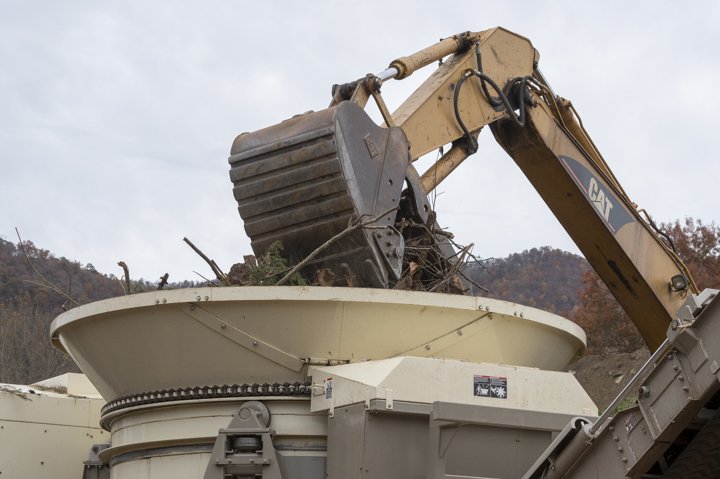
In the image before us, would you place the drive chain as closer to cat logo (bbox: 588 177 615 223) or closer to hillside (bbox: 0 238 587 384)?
cat logo (bbox: 588 177 615 223)

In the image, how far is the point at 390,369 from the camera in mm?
7121

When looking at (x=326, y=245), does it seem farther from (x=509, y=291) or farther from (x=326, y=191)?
(x=509, y=291)

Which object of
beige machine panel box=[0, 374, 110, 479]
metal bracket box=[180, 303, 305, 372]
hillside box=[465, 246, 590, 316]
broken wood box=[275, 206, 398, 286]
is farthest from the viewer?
hillside box=[465, 246, 590, 316]

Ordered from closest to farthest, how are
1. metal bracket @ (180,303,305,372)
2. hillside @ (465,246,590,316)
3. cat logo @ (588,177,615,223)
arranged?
metal bracket @ (180,303,305,372)
cat logo @ (588,177,615,223)
hillside @ (465,246,590,316)

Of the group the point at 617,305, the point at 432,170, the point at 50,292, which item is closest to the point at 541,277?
the point at 617,305

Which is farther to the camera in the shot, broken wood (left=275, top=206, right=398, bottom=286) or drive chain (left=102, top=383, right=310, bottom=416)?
broken wood (left=275, top=206, right=398, bottom=286)

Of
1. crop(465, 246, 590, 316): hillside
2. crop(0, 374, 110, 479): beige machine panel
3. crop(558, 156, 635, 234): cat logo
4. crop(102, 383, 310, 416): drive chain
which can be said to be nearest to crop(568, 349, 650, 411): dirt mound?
crop(465, 246, 590, 316): hillside

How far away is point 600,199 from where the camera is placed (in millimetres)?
11922

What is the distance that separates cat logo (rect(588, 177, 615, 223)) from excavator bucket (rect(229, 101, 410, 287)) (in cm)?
379

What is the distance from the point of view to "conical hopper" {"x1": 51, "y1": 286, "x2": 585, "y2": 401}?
743 cm

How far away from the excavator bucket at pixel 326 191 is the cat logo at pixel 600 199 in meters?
3.79

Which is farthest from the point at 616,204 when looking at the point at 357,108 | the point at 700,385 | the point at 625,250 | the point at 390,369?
the point at 700,385

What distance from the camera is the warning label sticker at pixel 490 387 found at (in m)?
7.36

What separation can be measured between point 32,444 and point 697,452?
5.76 metres
